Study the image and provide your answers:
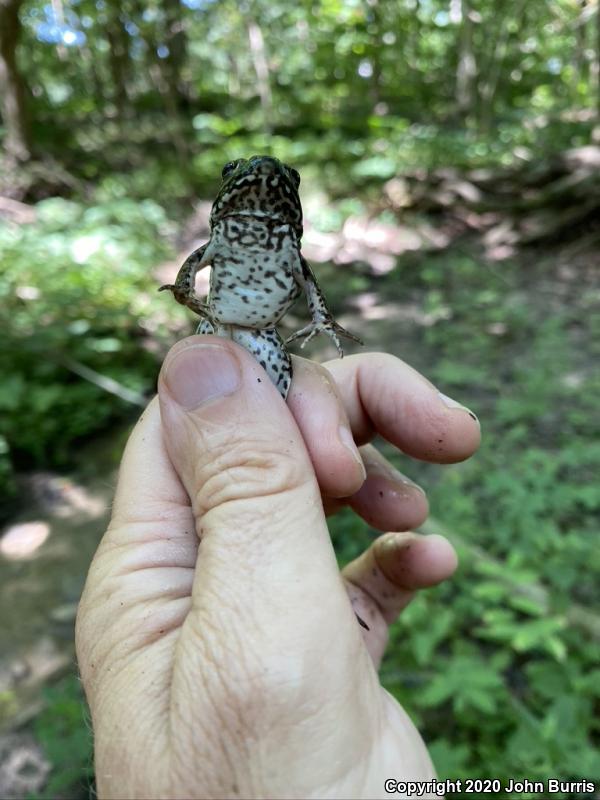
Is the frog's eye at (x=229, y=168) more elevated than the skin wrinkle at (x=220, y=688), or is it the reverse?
the frog's eye at (x=229, y=168)

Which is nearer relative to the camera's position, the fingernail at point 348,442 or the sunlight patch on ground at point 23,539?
the fingernail at point 348,442

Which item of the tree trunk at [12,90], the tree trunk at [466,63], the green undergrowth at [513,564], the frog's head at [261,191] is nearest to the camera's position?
the frog's head at [261,191]

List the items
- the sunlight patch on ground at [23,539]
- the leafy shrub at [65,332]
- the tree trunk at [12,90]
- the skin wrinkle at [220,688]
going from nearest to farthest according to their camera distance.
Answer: the skin wrinkle at [220,688] < the sunlight patch on ground at [23,539] < the leafy shrub at [65,332] < the tree trunk at [12,90]

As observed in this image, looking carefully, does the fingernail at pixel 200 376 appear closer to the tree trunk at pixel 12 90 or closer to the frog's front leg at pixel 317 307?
the frog's front leg at pixel 317 307

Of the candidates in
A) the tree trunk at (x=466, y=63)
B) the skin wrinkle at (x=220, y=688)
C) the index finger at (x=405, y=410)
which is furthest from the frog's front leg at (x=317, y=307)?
the tree trunk at (x=466, y=63)

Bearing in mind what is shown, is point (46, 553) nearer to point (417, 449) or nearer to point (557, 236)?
point (417, 449)

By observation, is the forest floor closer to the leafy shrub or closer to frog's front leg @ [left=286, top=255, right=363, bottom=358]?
the leafy shrub

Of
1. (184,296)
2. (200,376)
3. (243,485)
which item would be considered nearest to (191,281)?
(184,296)

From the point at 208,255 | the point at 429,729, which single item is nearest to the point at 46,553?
the point at 429,729
